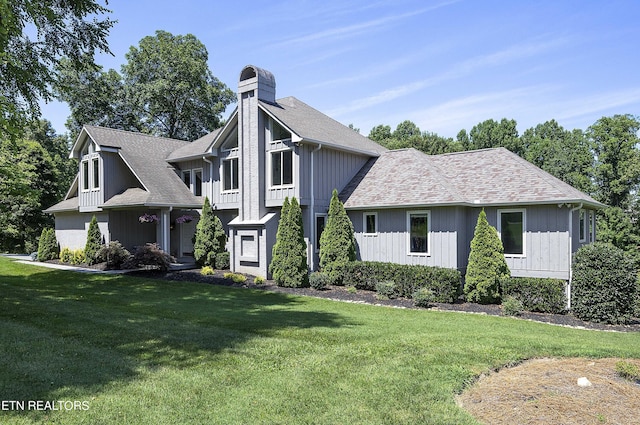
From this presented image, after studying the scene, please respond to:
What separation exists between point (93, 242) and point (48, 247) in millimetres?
4821

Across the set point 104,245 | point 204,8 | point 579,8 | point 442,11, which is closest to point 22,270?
point 104,245

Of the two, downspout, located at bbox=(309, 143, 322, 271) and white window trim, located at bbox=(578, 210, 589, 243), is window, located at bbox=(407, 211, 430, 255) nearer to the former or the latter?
downspout, located at bbox=(309, 143, 322, 271)

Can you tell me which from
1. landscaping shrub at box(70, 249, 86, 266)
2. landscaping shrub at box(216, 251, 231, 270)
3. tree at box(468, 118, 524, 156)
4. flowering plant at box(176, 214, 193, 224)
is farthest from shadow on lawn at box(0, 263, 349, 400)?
tree at box(468, 118, 524, 156)

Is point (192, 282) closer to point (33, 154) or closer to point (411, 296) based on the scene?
point (411, 296)

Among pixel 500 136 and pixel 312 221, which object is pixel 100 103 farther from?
pixel 500 136

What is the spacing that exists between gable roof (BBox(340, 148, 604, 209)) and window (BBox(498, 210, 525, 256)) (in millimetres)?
576

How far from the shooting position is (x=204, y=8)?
40.7ft

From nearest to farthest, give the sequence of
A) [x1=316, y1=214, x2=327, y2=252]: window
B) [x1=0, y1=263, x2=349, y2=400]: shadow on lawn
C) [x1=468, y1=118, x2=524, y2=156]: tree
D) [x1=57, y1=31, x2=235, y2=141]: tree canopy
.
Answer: [x1=0, y1=263, x2=349, y2=400]: shadow on lawn < [x1=316, y1=214, x2=327, y2=252]: window < [x1=57, y1=31, x2=235, y2=141]: tree canopy < [x1=468, y1=118, x2=524, y2=156]: tree

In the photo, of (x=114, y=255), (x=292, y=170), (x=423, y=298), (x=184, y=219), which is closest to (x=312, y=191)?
(x=292, y=170)

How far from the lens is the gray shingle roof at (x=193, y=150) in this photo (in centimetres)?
2227

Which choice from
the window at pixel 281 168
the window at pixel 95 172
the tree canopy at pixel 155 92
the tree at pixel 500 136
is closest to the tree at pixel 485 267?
the window at pixel 281 168

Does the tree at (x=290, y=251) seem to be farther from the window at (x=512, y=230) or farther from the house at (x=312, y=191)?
the window at (x=512, y=230)

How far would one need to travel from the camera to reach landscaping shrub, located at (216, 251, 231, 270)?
65.2ft

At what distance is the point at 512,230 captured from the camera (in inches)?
587
